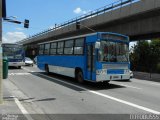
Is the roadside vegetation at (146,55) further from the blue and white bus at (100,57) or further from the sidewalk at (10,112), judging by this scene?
the sidewalk at (10,112)

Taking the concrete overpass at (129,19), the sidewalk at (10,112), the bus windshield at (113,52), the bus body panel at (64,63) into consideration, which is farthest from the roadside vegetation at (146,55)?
the sidewalk at (10,112)

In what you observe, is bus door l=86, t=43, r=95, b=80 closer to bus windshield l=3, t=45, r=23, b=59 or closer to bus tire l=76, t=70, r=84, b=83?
bus tire l=76, t=70, r=84, b=83

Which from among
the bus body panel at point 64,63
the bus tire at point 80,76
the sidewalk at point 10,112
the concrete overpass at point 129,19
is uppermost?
the concrete overpass at point 129,19

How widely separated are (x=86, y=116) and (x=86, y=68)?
7883 millimetres

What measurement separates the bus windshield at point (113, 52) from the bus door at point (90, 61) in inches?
25.6

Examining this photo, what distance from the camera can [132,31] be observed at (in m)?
31.9

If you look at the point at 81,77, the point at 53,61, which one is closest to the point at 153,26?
the point at 53,61

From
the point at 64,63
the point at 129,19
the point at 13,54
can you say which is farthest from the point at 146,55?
the point at 64,63

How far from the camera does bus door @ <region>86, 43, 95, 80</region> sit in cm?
1587

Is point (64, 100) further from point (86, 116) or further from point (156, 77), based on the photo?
point (156, 77)

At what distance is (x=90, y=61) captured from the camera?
1627cm

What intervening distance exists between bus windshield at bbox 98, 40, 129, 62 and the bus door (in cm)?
65

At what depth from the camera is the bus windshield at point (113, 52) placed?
51.0 ft

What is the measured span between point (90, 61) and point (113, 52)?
136 centimetres
